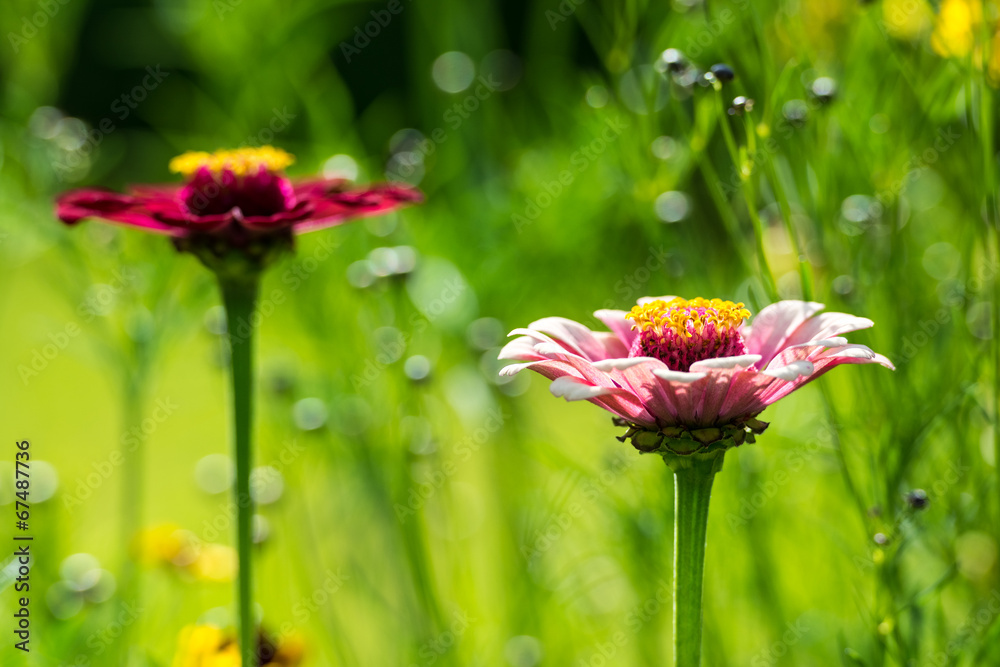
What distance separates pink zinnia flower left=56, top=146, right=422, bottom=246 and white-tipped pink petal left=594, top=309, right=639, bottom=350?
10cm

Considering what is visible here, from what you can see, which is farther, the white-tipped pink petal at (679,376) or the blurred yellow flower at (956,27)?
the blurred yellow flower at (956,27)

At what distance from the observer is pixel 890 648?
1.33 feet

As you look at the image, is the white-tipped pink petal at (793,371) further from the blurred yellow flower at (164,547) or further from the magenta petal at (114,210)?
the blurred yellow flower at (164,547)

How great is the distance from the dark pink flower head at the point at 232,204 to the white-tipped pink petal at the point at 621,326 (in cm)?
10

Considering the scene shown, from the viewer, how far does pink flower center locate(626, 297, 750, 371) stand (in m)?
0.33

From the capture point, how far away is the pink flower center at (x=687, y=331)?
33cm

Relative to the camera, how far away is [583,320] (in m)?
0.80

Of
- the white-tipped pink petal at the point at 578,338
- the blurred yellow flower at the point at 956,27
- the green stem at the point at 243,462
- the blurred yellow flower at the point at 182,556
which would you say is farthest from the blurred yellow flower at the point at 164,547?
the blurred yellow flower at the point at 956,27

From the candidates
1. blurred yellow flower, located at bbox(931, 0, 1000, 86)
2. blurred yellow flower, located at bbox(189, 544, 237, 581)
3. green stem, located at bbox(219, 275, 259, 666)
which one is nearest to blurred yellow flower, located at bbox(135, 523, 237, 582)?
blurred yellow flower, located at bbox(189, 544, 237, 581)

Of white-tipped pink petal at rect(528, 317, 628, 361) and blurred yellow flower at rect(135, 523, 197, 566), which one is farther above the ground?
white-tipped pink petal at rect(528, 317, 628, 361)

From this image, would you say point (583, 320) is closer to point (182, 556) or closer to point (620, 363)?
point (182, 556)

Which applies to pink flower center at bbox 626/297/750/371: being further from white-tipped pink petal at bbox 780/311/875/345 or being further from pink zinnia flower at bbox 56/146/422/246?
pink zinnia flower at bbox 56/146/422/246

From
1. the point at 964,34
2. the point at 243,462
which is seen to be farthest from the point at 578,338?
the point at 964,34

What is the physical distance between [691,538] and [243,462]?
164mm
